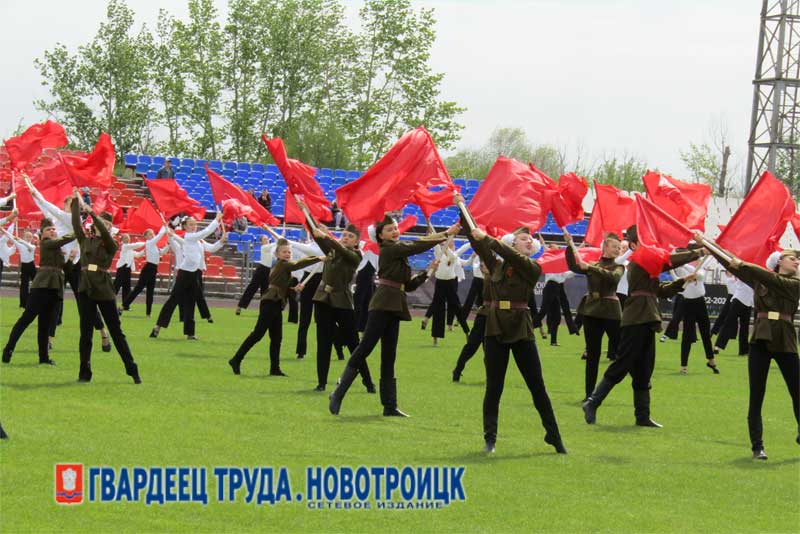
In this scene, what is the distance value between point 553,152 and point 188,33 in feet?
113

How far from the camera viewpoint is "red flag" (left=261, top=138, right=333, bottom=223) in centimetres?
1570

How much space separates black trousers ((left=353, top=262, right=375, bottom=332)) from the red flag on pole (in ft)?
38.1

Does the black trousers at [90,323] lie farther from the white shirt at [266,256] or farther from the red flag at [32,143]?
the white shirt at [266,256]

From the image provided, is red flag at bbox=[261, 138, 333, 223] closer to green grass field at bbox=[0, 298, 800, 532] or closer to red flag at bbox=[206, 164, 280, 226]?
green grass field at bbox=[0, 298, 800, 532]

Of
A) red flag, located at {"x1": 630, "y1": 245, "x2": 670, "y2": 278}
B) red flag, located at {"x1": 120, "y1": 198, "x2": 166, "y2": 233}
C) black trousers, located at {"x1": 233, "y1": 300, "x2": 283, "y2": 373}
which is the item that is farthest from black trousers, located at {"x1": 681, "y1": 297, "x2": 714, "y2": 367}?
red flag, located at {"x1": 120, "y1": 198, "x2": 166, "y2": 233}

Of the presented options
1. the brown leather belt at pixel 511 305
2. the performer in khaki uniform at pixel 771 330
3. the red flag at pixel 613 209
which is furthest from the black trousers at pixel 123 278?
the performer in khaki uniform at pixel 771 330

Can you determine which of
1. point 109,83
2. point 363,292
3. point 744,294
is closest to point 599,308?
point 744,294

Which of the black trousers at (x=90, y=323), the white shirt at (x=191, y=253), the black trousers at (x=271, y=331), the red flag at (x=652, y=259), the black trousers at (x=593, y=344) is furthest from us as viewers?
the white shirt at (x=191, y=253)

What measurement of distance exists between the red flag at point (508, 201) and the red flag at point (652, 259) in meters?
1.16

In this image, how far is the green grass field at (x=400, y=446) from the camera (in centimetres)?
862

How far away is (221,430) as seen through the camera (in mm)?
11781

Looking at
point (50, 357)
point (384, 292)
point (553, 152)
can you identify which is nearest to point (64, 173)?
point (50, 357)

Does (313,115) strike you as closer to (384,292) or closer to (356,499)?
(384,292)

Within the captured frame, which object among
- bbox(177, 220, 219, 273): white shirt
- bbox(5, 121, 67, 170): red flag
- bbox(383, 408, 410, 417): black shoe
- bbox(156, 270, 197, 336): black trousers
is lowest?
bbox(383, 408, 410, 417): black shoe
